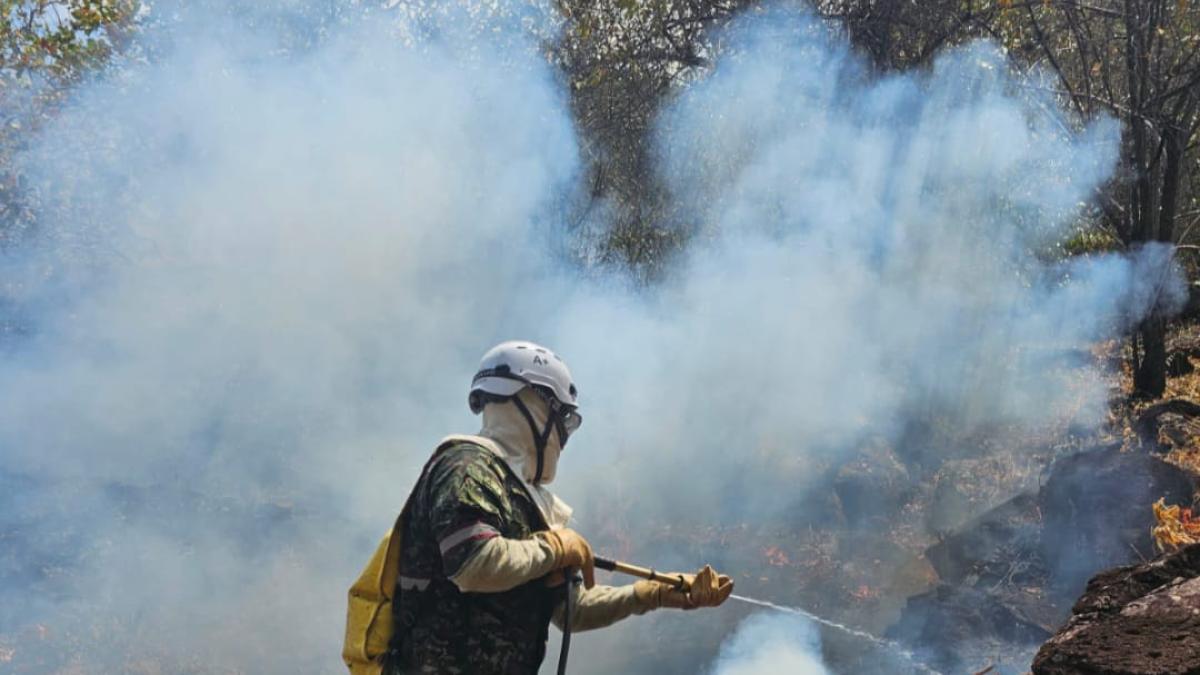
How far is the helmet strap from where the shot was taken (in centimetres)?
278

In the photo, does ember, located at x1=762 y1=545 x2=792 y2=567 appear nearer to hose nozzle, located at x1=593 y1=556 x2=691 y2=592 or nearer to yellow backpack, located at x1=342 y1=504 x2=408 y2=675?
hose nozzle, located at x1=593 y1=556 x2=691 y2=592

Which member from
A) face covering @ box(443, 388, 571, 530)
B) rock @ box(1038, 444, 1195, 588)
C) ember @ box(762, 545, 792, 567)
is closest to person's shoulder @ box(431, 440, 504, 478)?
face covering @ box(443, 388, 571, 530)

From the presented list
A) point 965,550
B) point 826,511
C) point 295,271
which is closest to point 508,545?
point 965,550

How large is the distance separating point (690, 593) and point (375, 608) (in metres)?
0.91

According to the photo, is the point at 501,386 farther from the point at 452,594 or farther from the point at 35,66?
the point at 35,66

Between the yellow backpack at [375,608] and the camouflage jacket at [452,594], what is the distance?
3 cm

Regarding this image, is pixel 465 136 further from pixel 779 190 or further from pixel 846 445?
pixel 846 445

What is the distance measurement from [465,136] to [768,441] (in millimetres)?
4301

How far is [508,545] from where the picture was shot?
2.40 metres

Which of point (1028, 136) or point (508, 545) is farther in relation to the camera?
point (1028, 136)

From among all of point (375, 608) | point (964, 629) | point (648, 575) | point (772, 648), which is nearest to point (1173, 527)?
point (964, 629)

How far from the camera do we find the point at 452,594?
2.50 meters

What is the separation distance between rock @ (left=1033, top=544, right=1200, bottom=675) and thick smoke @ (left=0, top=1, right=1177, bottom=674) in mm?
5153

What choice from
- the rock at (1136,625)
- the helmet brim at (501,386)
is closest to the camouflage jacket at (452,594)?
the helmet brim at (501,386)
